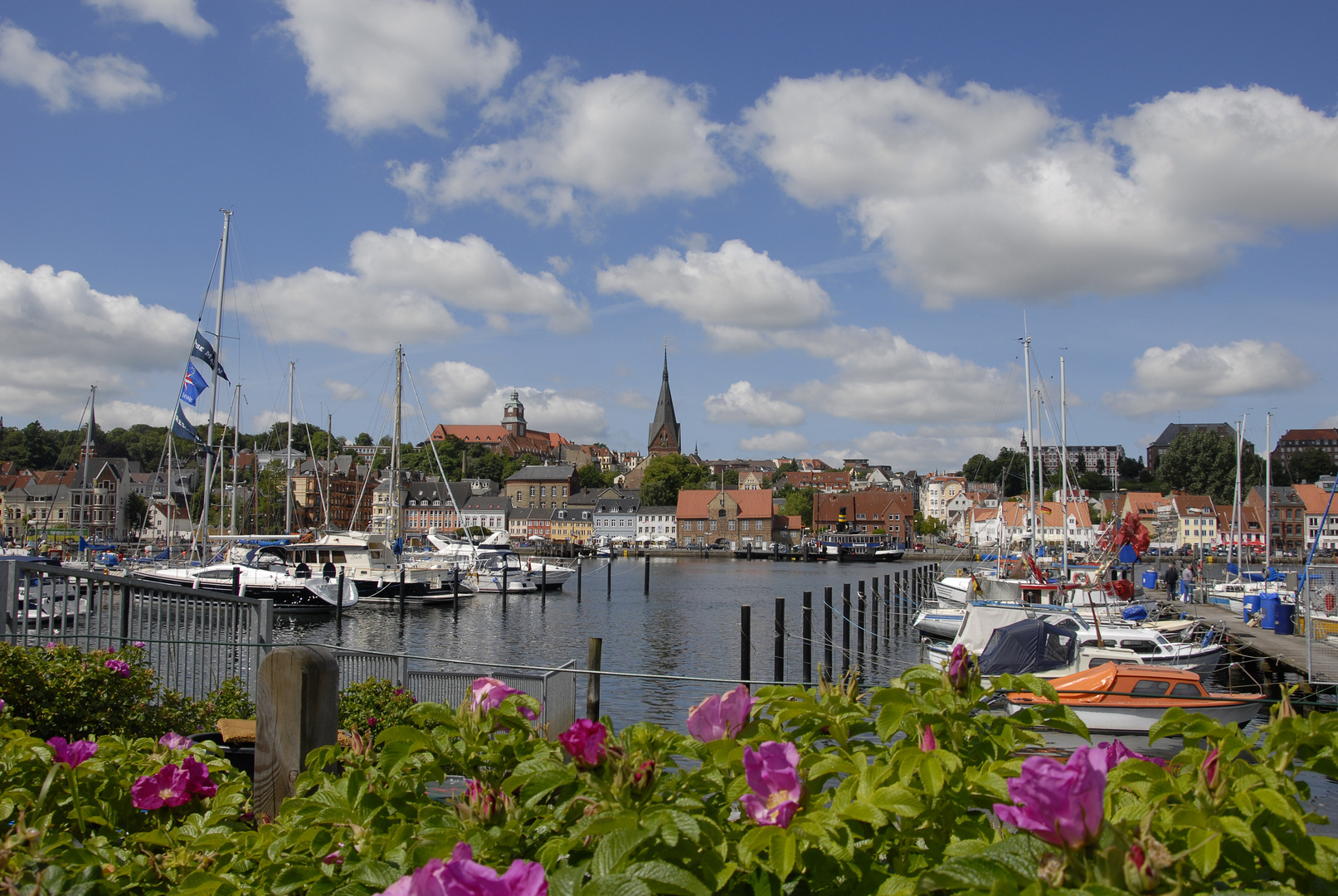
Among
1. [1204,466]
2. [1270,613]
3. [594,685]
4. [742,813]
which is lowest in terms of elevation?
[1270,613]

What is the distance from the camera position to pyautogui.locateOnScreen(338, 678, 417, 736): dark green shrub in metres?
9.31

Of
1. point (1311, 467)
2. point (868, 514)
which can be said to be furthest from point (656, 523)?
point (1311, 467)

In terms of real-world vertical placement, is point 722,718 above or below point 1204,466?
below

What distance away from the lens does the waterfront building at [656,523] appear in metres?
145

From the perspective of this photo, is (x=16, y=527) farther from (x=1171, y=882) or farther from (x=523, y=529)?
(x=1171, y=882)

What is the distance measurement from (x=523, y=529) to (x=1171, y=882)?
509 feet

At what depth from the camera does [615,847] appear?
5.46 ft

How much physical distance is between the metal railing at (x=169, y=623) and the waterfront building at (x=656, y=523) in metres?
134

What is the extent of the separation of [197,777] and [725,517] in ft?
447

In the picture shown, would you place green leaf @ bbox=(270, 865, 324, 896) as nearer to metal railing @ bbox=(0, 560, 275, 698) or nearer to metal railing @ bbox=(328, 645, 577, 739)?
metal railing @ bbox=(0, 560, 275, 698)

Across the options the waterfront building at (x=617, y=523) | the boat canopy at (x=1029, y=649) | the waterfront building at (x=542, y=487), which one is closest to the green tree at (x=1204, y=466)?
the waterfront building at (x=617, y=523)

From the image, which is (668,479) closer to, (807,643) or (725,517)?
(725,517)

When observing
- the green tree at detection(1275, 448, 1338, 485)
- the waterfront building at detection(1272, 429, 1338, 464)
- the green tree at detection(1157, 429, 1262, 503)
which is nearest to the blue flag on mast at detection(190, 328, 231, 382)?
the green tree at detection(1157, 429, 1262, 503)

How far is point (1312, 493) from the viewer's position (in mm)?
128500
